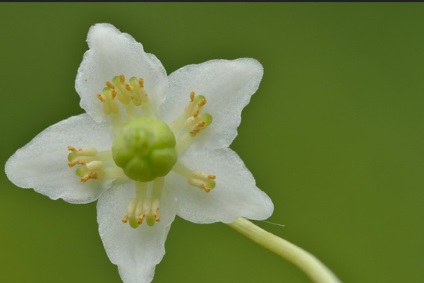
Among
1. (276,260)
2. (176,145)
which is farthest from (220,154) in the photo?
(276,260)

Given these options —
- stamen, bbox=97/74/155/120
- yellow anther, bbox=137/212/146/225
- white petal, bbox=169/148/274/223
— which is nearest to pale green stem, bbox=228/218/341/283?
white petal, bbox=169/148/274/223

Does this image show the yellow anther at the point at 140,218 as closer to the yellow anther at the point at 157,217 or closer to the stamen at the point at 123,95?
the yellow anther at the point at 157,217

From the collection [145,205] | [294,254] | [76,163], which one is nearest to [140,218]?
[145,205]

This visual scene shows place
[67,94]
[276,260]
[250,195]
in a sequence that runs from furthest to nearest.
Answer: [67,94] → [276,260] → [250,195]

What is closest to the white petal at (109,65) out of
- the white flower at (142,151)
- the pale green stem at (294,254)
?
the white flower at (142,151)

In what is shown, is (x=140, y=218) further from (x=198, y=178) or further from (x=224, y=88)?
(x=224, y=88)

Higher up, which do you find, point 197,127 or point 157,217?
point 197,127

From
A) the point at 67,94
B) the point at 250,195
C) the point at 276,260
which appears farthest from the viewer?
the point at 67,94

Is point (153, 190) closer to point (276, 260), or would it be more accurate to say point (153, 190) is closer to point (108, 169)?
point (108, 169)
